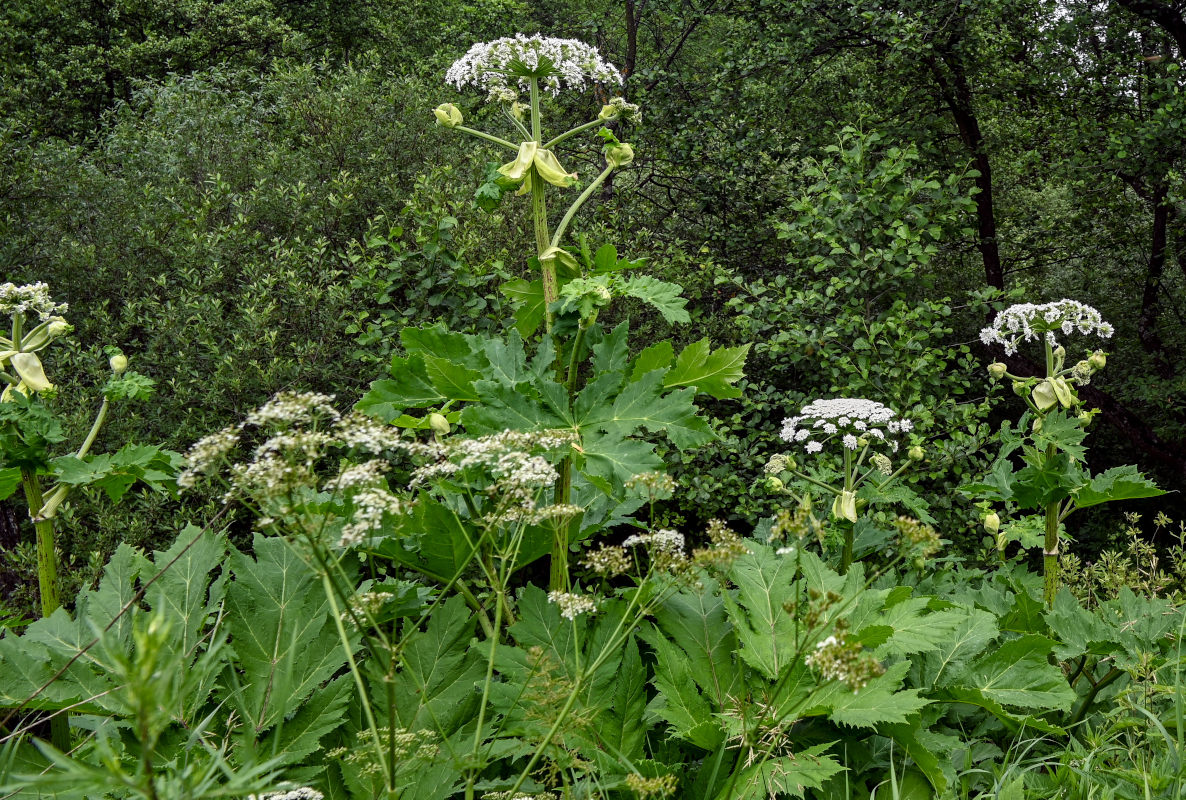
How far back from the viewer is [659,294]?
195cm

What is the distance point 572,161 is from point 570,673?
587 cm

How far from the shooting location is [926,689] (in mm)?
2041

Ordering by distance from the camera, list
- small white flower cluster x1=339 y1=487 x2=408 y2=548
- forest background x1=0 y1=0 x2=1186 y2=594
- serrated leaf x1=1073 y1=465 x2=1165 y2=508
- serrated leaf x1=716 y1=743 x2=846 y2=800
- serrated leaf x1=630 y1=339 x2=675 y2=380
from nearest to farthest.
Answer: small white flower cluster x1=339 y1=487 x2=408 y2=548 < serrated leaf x1=716 y1=743 x2=846 y2=800 < serrated leaf x1=630 y1=339 x2=675 y2=380 < serrated leaf x1=1073 y1=465 x2=1165 y2=508 < forest background x1=0 y1=0 x2=1186 y2=594

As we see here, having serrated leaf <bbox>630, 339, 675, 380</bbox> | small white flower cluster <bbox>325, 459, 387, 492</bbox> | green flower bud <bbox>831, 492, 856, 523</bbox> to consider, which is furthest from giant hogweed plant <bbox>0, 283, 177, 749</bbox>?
green flower bud <bbox>831, 492, 856, 523</bbox>

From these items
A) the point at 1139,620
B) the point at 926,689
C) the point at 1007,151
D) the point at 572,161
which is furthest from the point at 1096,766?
the point at 1007,151

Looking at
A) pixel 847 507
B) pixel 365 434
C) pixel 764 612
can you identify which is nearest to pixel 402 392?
pixel 365 434

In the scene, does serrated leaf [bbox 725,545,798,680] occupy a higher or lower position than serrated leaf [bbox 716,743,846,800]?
higher

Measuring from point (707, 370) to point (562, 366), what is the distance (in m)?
0.39

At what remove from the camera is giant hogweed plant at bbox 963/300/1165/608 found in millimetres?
2305

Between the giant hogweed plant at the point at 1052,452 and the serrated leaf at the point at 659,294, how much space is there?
1.11m

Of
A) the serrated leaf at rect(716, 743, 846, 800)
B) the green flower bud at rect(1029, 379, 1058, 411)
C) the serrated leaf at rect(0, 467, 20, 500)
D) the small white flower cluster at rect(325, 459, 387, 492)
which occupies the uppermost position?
the green flower bud at rect(1029, 379, 1058, 411)

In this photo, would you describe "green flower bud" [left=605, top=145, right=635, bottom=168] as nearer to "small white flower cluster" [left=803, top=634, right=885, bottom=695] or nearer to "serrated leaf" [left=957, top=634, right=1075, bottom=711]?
"small white flower cluster" [left=803, top=634, right=885, bottom=695]

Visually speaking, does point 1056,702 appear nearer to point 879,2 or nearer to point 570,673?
point 570,673

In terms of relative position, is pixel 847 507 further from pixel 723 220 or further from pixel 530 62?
pixel 723 220
